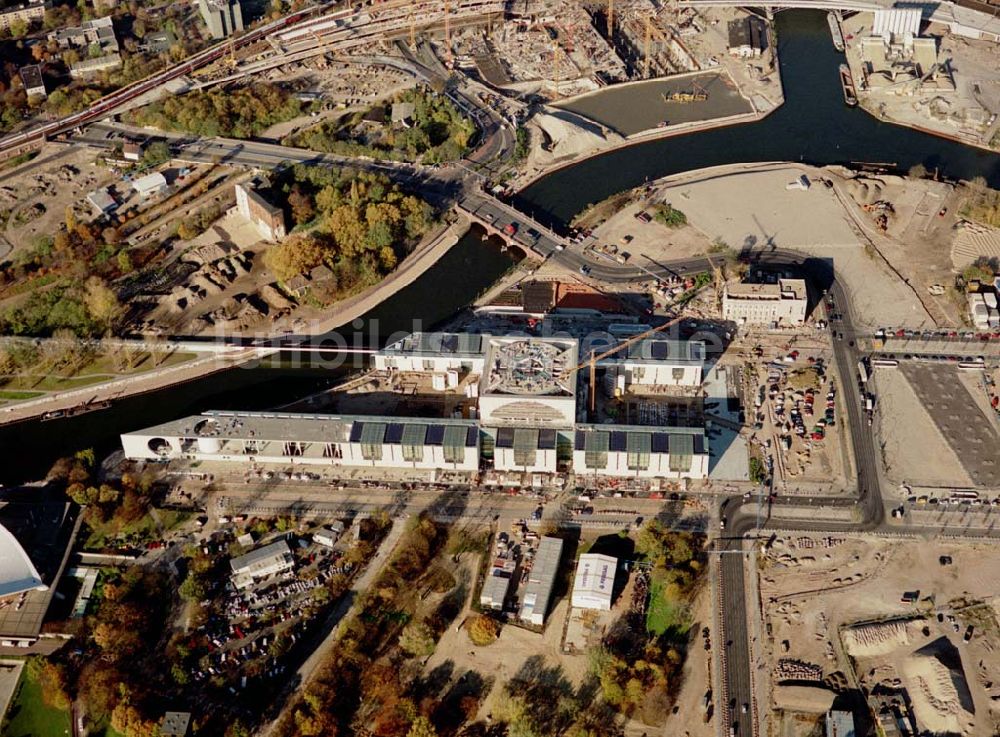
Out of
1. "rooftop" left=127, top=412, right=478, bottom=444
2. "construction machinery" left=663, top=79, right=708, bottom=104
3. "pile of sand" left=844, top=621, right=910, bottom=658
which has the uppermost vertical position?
"construction machinery" left=663, top=79, right=708, bottom=104

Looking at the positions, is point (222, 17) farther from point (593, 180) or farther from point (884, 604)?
point (884, 604)

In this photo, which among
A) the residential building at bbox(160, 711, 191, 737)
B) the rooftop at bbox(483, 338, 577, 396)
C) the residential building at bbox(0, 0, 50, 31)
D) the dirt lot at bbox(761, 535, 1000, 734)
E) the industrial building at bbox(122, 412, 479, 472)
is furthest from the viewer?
the residential building at bbox(0, 0, 50, 31)

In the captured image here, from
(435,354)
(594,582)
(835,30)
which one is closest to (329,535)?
(435,354)

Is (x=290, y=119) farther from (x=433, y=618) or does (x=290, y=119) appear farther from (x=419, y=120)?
(x=433, y=618)

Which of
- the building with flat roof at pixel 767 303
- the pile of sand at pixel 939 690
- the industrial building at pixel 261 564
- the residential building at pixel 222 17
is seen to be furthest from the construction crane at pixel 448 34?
the pile of sand at pixel 939 690

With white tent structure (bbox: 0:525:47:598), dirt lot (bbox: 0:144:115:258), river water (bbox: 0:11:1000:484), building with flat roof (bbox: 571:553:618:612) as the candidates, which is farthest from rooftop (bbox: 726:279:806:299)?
dirt lot (bbox: 0:144:115:258)

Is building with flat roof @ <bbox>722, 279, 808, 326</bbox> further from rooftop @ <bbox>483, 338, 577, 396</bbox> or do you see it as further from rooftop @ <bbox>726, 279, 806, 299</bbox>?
rooftop @ <bbox>483, 338, 577, 396</bbox>

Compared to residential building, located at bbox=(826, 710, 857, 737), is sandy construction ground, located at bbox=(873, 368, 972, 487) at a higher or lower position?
higher

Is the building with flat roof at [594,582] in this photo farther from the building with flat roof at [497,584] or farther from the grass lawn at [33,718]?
the grass lawn at [33,718]
